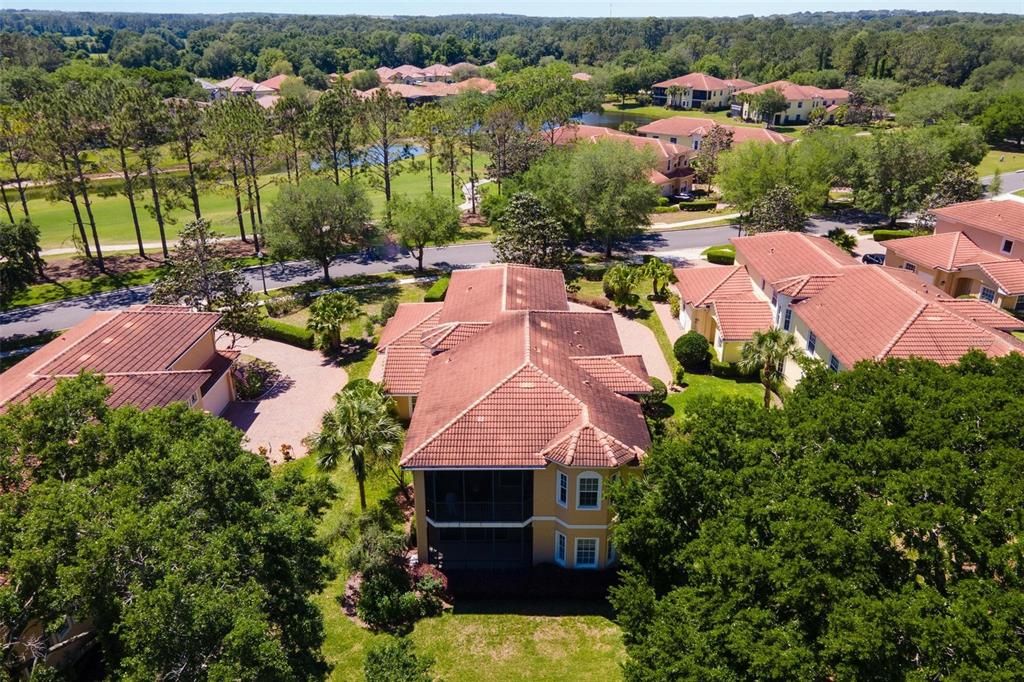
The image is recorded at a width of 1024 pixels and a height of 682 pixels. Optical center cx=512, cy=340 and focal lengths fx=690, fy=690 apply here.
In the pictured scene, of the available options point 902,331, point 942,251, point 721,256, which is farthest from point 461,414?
point 942,251

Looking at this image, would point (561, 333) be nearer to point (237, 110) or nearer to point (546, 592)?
point (546, 592)

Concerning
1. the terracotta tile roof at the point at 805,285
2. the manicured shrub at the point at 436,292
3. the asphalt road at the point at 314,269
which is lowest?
the asphalt road at the point at 314,269

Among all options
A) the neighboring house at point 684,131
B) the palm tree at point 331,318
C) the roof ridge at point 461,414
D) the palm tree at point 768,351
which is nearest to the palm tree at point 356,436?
the roof ridge at point 461,414

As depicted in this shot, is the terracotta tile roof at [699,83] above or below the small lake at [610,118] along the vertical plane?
above

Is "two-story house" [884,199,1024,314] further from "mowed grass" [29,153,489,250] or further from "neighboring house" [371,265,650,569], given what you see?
"mowed grass" [29,153,489,250]

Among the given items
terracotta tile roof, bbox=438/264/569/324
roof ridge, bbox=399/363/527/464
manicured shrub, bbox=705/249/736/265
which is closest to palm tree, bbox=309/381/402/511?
roof ridge, bbox=399/363/527/464

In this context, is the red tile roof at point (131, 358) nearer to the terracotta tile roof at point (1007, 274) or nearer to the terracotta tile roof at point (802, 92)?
the terracotta tile roof at point (1007, 274)

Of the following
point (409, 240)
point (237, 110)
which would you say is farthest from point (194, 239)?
point (237, 110)
